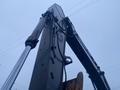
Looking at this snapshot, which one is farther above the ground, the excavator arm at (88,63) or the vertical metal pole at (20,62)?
the excavator arm at (88,63)

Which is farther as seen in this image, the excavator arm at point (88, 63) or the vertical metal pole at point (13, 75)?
the excavator arm at point (88, 63)

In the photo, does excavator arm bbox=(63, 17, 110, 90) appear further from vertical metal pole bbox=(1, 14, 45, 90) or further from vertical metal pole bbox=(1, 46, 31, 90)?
vertical metal pole bbox=(1, 46, 31, 90)

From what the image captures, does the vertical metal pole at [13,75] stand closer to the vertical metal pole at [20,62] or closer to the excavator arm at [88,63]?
the vertical metal pole at [20,62]

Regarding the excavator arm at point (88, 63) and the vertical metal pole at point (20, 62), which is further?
the excavator arm at point (88, 63)

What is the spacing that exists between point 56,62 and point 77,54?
8.84 feet

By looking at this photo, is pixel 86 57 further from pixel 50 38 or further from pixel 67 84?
pixel 67 84

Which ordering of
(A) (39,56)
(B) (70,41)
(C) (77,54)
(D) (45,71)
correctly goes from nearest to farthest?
(D) (45,71), (A) (39,56), (B) (70,41), (C) (77,54)

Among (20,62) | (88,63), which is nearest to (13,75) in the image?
(20,62)

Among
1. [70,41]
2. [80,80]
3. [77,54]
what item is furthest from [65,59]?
[77,54]

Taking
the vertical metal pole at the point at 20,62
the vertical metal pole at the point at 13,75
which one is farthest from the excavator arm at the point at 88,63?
the vertical metal pole at the point at 13,75

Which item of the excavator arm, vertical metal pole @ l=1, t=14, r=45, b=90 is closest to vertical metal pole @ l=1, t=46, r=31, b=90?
vertical metal pole @ l=1, t=14, r=45, b=90

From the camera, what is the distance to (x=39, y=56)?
271cm

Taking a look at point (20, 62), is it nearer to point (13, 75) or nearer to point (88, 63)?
point (13, 75)

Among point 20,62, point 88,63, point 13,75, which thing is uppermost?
point 88,63
